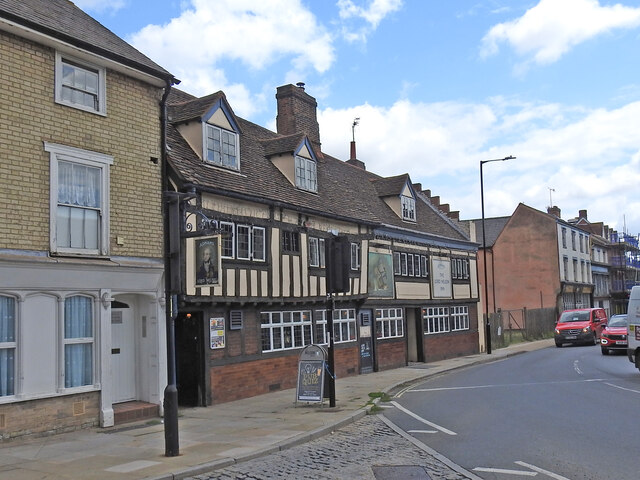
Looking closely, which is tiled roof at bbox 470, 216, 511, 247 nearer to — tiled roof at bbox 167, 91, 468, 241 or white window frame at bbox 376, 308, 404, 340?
tiled roof at bbox 167, 91, 468, 241

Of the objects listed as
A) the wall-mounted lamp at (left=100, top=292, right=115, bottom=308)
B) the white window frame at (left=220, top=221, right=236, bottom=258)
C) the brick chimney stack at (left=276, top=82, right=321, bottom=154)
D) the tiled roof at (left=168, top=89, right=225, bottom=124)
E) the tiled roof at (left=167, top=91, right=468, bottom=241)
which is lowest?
the wall-mounted lamp at (left=100, top=292, right=115, bottom=308)

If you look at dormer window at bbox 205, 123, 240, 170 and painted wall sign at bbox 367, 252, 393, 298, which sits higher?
dormer window at bbox 205, 123, 240, 170

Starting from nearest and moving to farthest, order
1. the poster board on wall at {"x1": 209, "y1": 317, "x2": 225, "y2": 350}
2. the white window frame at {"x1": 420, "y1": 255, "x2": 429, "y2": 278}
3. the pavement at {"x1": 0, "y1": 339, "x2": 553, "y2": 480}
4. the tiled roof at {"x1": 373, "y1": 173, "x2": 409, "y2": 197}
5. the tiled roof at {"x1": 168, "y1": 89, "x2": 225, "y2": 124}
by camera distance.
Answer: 1. the pavement at {"x1": 0, "y1": 339, "x2": 553, "y2": 480}
2. the poster board on wall at {"x1": 209, "y1": 317, "x2": 225, "y2": 350}
3. the tiled roof at {"x1": 168, "y1": 89, "x2": 225, "y2": 124}
4. the white window frame at {"x1": 420, "y1": 255, "x2": 429, "y2": 278}
5. the tiled roof at {"x1": 373, "y1": 173, "x2": 409, "y2": 197}

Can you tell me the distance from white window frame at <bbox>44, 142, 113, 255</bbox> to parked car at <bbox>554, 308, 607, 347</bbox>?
28310 millimetres

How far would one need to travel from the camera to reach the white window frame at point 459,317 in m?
29.7

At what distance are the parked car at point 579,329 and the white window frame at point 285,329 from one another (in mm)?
19961

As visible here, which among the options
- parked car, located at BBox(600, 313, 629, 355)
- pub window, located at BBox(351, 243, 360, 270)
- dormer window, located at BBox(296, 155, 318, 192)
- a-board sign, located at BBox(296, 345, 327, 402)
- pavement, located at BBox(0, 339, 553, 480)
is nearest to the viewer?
pavement, located at BBox(0, 339, 553, 480)

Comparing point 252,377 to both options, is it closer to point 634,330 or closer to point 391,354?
point 391,354

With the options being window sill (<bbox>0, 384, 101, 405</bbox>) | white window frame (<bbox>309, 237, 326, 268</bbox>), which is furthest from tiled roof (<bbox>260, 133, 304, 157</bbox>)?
window sill (<bbox>0, 384, 101, 405</bbox>)

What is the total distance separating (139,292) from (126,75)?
14.9ft

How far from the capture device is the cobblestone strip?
8.07 m

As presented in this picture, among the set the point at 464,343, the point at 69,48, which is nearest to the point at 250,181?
the point at 69,48

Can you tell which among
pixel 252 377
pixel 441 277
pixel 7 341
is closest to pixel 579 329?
pixel 441 277

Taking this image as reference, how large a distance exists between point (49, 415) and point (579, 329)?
2953 cm
